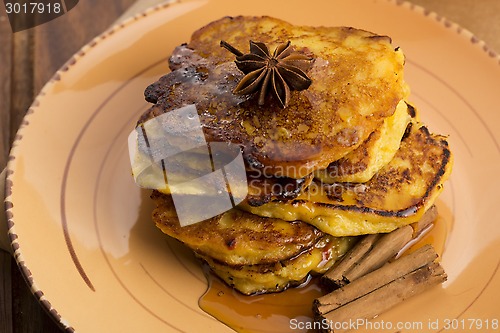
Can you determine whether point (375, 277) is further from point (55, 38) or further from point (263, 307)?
point (55, 38)

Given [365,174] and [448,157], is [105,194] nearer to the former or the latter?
[365,174]

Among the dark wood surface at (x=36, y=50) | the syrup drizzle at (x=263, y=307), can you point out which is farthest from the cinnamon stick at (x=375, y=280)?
the dark wood surface at (x=36, y=50)

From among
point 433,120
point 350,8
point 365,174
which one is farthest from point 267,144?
point 350,8

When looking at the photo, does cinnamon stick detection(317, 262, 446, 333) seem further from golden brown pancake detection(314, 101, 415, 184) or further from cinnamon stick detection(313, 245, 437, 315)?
golden brown pancake detection(314, 101, 415, 184)

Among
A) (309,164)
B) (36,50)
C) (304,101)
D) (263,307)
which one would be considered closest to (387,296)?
(263,307)

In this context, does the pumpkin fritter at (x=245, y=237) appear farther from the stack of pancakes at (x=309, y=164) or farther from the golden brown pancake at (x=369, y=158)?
the golden brown pancake at (x=369, y=158)

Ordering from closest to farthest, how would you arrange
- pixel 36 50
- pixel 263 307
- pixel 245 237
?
pixel 245 237 < pixel 263 307 < pixel 36 50
